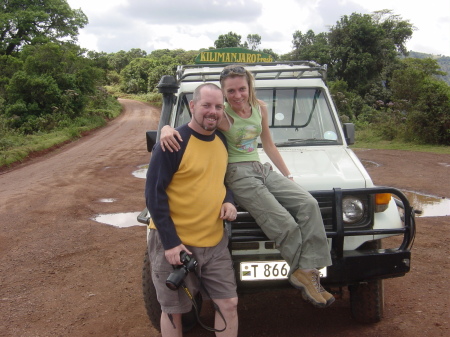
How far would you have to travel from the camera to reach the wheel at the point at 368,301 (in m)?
3.50

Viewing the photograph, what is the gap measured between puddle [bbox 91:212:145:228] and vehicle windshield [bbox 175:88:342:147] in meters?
2.89

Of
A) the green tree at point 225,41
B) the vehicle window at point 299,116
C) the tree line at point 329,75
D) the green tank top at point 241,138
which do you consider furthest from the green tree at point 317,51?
the green tank top at point 241,138

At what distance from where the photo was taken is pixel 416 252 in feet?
17.3

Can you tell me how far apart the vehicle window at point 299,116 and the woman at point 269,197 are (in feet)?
4.12

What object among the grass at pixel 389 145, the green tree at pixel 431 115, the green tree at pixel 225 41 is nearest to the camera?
the grass at pixel 389 145

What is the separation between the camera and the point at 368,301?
352 centimetres

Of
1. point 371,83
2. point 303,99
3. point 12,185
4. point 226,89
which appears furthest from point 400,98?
point 226,89

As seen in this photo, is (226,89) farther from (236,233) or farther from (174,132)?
(236,233)

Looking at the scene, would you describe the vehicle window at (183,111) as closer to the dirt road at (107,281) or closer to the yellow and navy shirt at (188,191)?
the dirt road at (107,281)

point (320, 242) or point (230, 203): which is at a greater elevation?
point (230, 203)

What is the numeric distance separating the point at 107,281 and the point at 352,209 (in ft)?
8.60

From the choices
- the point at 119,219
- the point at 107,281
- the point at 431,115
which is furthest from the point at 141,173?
the point at 431,115

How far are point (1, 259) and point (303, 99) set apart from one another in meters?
3.89

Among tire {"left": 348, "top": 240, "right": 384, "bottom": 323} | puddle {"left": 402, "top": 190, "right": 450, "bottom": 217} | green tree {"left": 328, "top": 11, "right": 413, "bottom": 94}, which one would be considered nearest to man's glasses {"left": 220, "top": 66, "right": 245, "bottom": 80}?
tire {"left": 348, "top": 240, "right": 384, "bottom": 323}
